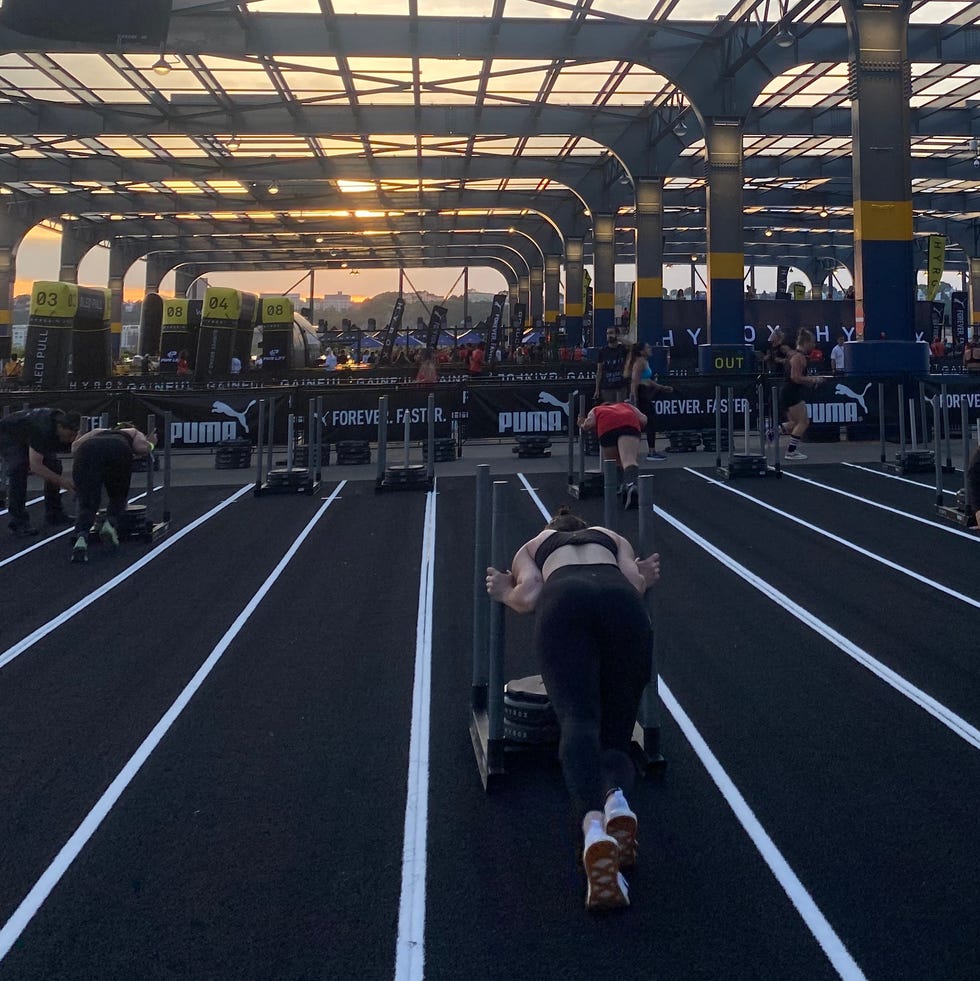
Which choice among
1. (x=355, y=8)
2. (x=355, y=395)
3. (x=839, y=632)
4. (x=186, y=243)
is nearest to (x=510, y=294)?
(x=186, y=243)

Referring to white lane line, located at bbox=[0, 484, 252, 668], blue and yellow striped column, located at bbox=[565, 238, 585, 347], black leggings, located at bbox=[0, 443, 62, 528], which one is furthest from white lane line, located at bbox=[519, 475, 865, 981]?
blue and yellow striped column, located at bbox=[565, 238, 585, 347]

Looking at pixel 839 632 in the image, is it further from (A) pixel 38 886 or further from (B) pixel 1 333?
(B) pixel 1 333

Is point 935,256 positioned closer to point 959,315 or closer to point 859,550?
point 959,315

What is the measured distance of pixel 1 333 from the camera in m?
39.4

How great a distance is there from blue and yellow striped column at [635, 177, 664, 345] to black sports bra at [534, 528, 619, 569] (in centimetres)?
2821

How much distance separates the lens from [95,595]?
8.37 metres

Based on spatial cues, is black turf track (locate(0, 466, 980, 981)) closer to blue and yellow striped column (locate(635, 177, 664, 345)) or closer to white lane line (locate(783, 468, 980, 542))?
white lane line (locate(783, 468, 980, 542))

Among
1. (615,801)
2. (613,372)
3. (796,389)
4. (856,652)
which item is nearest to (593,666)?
(615,801)

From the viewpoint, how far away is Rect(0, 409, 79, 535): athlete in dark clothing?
10.1 m

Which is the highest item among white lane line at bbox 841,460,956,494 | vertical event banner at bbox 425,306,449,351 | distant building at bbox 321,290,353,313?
distant building at bbox 321,290,353,313

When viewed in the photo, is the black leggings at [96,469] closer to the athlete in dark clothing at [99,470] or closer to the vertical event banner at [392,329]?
the athlete in dark clothing at [99,470]

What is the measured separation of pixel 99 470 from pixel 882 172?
14986mm

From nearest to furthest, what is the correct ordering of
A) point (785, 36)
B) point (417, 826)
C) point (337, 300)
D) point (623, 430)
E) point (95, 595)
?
point (417, 826), point (95, 595), point (623, 430), point (785, 36), point (337, 300)

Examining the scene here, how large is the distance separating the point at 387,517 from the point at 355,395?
18.2 ft
